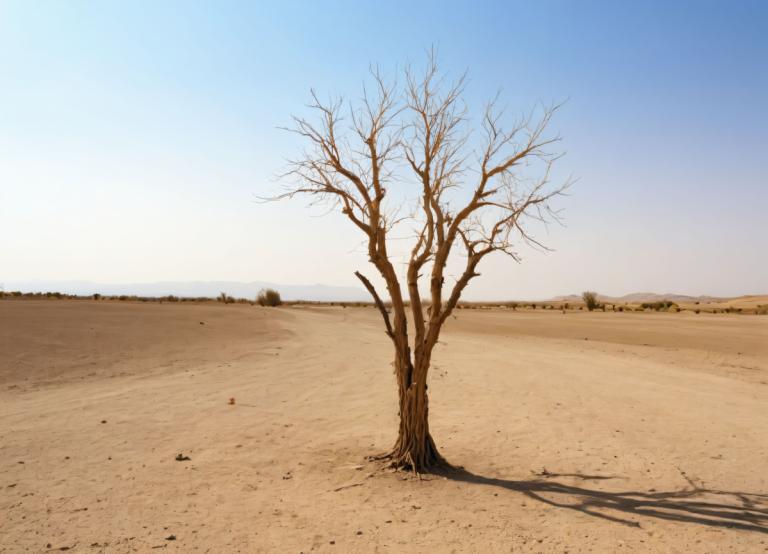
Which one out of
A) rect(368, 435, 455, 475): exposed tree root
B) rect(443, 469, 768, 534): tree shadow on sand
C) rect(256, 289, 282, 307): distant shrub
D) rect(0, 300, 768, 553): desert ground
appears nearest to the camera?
rect(0, 300, 768, 553): desert ground

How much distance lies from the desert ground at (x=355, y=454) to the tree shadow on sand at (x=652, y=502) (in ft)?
0.10

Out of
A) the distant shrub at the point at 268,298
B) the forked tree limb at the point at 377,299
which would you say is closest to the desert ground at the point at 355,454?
the forked tree limb at the point at 377,299

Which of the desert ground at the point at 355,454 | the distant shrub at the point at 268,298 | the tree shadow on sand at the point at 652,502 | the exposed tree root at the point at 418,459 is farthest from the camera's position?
the distant shrub at the point at 268,298

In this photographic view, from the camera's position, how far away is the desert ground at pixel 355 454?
519cm

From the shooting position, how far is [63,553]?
467 centimetres

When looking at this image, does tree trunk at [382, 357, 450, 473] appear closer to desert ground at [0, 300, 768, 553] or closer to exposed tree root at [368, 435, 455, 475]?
exposed tree root at [368, 435, 455, 475]

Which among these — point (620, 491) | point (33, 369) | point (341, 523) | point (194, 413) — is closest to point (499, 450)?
point (620, 491)

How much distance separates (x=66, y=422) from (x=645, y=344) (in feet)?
70.4

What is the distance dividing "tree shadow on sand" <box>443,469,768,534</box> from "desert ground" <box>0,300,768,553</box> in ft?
0.10

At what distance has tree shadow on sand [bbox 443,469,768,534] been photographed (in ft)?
18.2

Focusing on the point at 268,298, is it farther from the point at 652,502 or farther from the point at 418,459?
the point at 652,502

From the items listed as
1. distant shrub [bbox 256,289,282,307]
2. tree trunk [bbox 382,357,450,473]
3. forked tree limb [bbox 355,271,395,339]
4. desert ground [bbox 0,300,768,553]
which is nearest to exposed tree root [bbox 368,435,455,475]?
tree trunk [bbox 382,357,450,473]

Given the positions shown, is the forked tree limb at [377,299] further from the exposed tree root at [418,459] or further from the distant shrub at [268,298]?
the distant shrub at [268,298]

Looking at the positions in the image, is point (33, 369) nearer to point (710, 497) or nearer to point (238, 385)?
point (238, 385)
